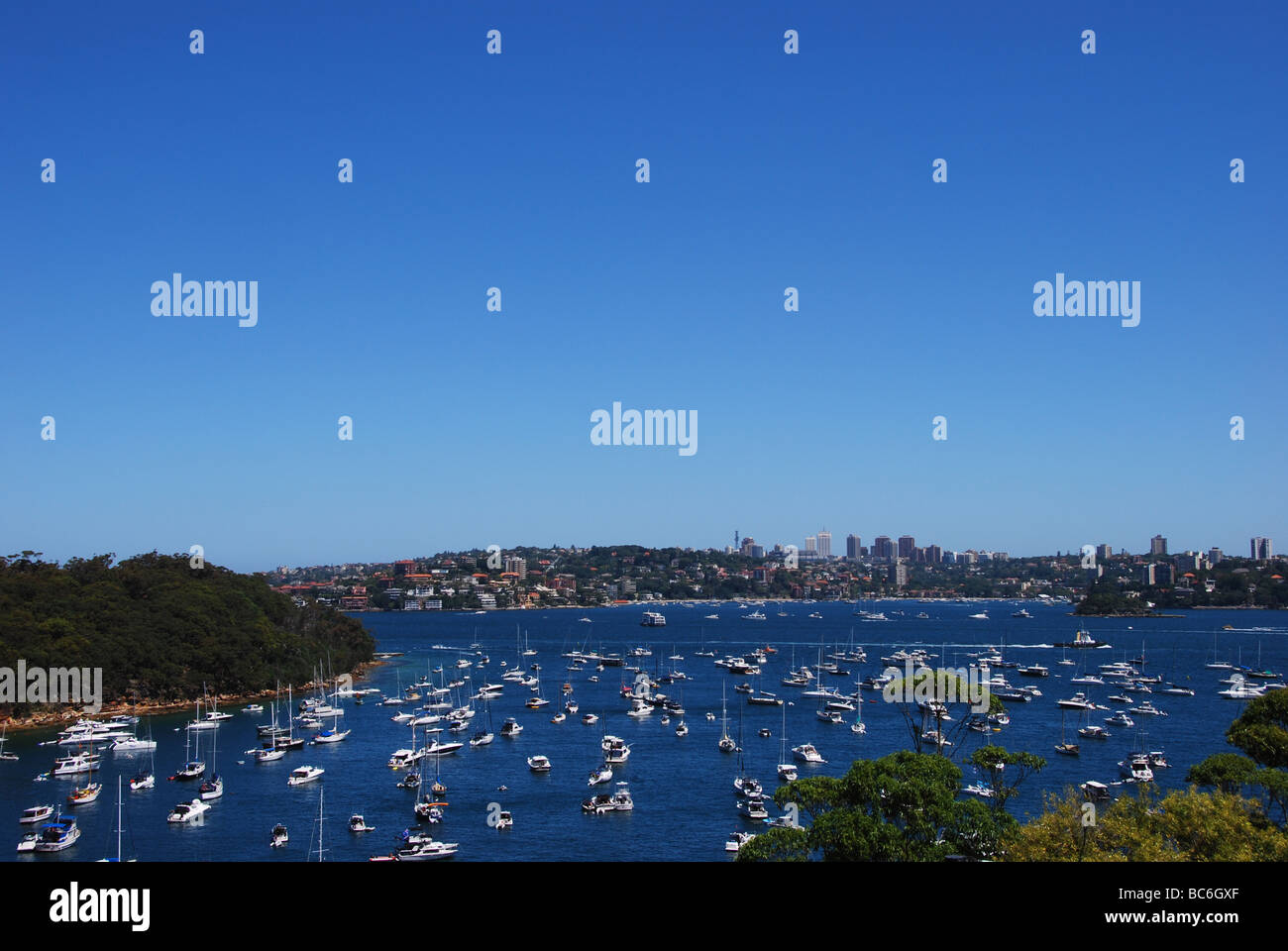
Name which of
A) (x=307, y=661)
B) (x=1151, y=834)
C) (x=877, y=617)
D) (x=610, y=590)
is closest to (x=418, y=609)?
(x=610, y=590)

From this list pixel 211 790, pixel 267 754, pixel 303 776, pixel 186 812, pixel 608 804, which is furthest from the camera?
pixel 267 754

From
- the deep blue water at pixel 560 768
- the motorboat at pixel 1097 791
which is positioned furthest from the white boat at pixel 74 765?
the motorboat at pixel 1097 791

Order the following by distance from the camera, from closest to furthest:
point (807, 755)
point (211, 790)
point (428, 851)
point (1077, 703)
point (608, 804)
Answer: point (428, 851) → point (608, 804) → point (211, 790) → point (807, 755) → point (1077, 703)

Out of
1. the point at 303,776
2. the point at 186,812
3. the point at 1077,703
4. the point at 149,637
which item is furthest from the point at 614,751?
the point at 149,637

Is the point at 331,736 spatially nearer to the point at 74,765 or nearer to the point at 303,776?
the point at 303,776

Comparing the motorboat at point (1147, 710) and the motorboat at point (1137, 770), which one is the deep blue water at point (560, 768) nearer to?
the motorboat at point (1147, 710)
